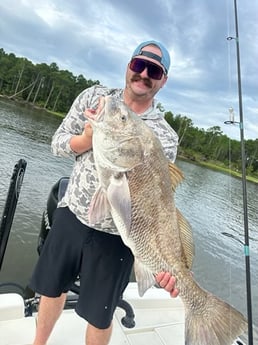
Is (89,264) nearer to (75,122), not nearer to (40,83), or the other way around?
(75,122)

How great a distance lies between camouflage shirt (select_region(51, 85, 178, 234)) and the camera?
2104 millimetres

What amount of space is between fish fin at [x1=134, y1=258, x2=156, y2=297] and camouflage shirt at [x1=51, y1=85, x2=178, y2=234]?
0.29 metres

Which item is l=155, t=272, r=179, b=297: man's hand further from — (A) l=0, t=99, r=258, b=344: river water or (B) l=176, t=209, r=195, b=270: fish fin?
(A) l=0, t=99, r=258, b=344: river water

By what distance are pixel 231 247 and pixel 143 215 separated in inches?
376

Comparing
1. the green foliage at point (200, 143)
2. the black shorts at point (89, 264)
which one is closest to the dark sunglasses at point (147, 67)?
the black shorts at point (89, 264)

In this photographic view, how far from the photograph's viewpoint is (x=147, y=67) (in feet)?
6.63

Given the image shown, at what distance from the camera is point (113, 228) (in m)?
2.11

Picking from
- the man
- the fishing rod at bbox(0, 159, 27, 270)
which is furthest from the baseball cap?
the fishing rod at bbox(0, 159, 27, 270)

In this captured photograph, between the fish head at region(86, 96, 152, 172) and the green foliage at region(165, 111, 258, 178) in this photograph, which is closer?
the fish head at region(86, 96, 152, 172)

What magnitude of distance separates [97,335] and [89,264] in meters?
0.51

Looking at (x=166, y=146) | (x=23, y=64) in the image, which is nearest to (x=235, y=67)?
(x=166, y=146)

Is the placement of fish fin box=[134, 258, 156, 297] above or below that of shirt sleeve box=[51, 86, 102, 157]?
below

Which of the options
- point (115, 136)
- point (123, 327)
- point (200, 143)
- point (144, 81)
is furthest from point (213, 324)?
point (200, 143)

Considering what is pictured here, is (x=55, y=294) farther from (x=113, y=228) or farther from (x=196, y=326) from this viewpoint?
(x=196, y=326)
